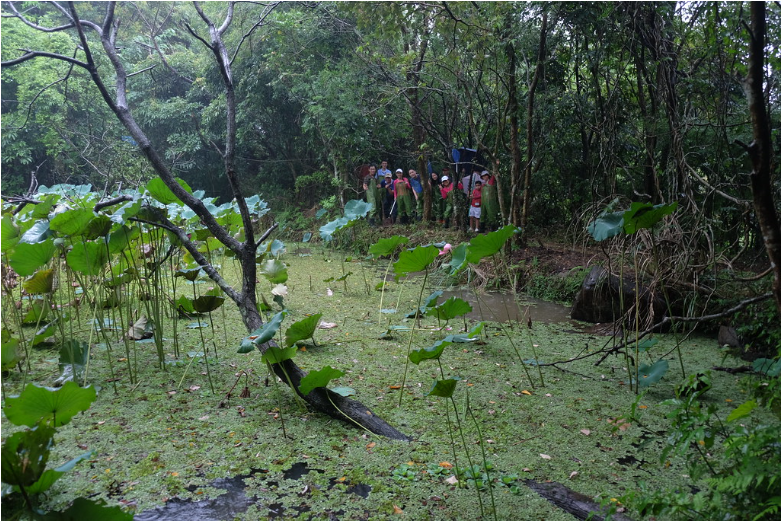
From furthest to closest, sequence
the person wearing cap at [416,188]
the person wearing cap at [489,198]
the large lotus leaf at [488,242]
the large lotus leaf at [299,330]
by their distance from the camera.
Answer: the person wearing cap at [416,188]
the person wearing cap at [489,198]
the large lotus leaf at [488,242]
the large lotus leaf at [299,330]

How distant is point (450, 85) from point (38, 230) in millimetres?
5426

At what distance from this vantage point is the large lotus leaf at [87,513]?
113 centimetres

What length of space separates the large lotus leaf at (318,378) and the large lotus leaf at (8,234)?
1.63 metres

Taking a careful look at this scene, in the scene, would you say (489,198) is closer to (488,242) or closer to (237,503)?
(488,242)

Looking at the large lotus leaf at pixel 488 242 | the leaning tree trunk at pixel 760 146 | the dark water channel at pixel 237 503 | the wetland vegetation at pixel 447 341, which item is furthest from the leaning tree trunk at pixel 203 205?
the leaning tree trunk at pixel 760 146

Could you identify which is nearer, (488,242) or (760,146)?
(760,146)

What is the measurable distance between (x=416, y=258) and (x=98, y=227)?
150 cm

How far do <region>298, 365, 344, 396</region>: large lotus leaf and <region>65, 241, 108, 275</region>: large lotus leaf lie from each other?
47.8 inches

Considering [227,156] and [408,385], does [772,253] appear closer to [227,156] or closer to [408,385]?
[408,385]

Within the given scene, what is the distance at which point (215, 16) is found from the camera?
38.2 ft

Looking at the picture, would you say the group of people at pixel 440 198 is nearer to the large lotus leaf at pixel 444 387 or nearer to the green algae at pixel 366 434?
the green algae at pixel 366 434

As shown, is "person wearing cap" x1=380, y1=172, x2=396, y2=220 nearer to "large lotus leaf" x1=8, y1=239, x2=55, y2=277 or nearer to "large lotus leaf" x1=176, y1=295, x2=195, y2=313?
"large lotus leaf" x1=176, y1=295, x2=195, y2=313

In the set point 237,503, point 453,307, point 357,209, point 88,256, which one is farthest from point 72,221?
point 357,209

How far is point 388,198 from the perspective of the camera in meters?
9.80
